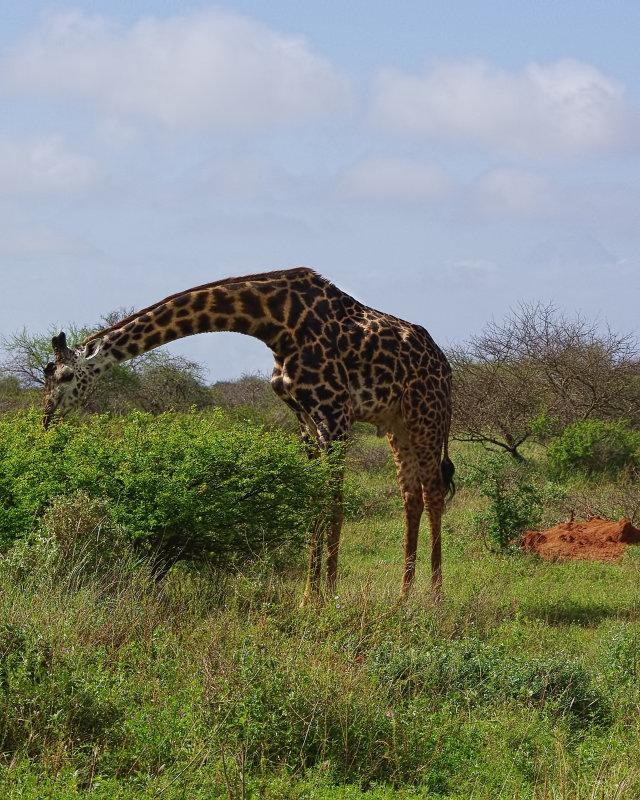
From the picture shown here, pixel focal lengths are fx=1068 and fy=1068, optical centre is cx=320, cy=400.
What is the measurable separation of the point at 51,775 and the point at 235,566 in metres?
4.44

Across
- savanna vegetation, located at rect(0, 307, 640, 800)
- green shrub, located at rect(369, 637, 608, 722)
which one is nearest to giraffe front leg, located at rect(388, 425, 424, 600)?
savanna vegetation, located at rect(0, 307, 640, 800)

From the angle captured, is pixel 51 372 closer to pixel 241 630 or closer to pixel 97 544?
pixel 97 544

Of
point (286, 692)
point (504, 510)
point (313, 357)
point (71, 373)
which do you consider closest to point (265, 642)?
point (286, 692)

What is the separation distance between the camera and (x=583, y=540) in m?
13.9

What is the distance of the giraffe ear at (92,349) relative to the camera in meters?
10.2

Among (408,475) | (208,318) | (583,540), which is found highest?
(208,318)

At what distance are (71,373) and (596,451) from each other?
1208cm

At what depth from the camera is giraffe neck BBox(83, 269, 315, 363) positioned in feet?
33.7

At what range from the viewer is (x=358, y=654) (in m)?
7.79

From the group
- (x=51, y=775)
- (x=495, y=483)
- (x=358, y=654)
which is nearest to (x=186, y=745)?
(x=51, y=775)

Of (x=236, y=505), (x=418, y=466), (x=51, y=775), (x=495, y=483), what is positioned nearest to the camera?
(x=51, y=775)

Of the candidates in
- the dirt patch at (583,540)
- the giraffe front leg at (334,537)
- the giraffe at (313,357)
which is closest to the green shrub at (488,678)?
the giraffe at (313,357)

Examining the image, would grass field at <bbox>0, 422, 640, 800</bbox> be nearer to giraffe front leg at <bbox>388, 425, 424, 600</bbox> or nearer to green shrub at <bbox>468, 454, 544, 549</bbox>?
giraffe front leg at <bbox>388, 425, 424, 600</bbox>

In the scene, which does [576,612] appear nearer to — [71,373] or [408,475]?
[408,475]
